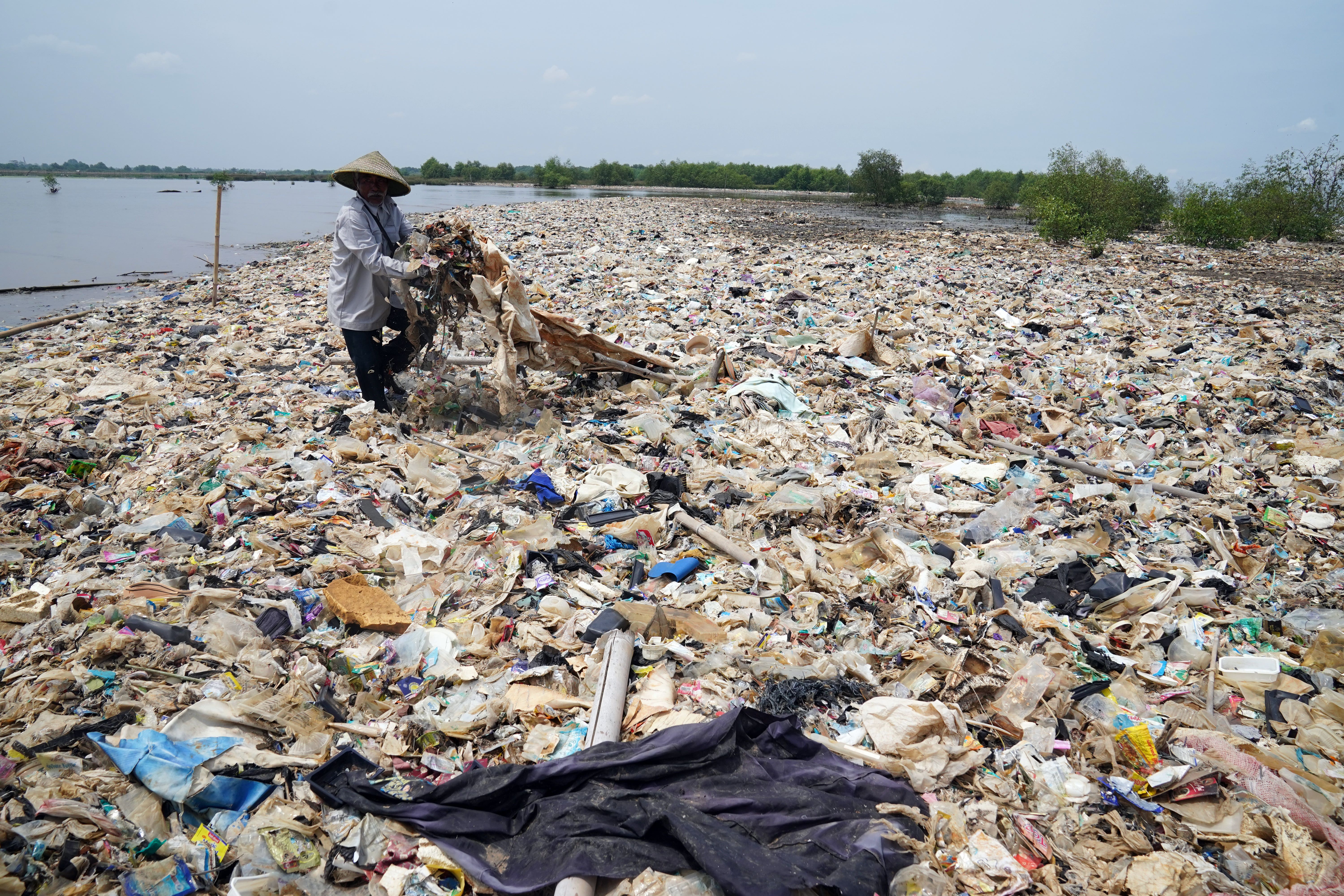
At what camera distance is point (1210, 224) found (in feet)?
56.4

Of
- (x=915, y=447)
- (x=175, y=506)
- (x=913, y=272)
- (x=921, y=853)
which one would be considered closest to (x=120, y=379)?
(x=175, y=506)

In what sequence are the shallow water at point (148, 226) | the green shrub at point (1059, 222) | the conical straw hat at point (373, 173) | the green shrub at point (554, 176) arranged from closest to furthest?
the conical straw hat at point (373, 173), the shallow water at point (148, 226), the green shrub at point (1059, 222), the green shrub at point (554, 176)

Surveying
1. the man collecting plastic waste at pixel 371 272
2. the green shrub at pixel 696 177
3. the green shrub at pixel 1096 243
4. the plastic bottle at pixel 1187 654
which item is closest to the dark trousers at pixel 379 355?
the man collecting plastic waste at pixel 371 272

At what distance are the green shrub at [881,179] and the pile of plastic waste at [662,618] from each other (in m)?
36.9

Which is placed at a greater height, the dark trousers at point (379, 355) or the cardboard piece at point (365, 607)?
the dark trousers at point (379, 355)

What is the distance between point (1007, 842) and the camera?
2.10 metres

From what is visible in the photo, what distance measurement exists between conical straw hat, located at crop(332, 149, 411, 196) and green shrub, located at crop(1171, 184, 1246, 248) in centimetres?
2019

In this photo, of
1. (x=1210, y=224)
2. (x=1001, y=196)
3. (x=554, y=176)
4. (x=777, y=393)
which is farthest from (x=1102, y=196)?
(x=554, y=176)

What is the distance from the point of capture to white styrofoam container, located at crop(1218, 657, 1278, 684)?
2.78m

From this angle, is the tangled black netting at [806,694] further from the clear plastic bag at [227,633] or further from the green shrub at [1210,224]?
the green shrub at [1210,224]

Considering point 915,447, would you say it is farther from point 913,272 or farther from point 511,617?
point 913,272

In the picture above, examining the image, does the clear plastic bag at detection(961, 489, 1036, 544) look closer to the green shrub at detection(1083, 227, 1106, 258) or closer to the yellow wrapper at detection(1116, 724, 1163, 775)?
the yellow wrapper at detection(1116, 724, 1163, 775)

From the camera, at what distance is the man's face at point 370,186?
482 centimetres

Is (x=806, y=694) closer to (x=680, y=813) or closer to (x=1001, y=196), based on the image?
(x=680, y=813)
